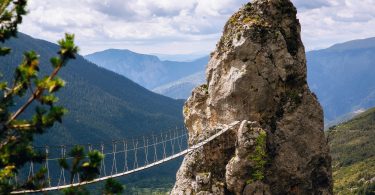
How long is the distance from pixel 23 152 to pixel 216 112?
23.9 metres

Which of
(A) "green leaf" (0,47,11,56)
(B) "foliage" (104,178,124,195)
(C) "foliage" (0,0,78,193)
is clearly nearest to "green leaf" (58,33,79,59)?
(C) "foliage" (0,0,78,193)

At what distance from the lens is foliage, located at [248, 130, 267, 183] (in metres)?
33.7

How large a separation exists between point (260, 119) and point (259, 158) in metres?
3.14

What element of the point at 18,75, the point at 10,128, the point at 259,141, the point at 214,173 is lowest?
the point at 214,173

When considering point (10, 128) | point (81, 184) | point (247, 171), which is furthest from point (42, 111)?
point (247, 171)

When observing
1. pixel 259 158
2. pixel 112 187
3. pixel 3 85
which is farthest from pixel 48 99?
pixel 259 158

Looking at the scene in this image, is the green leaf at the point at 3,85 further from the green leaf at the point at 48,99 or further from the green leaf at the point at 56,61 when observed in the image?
the green leaf at the point at 56,61

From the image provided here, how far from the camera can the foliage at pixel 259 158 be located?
3369cm

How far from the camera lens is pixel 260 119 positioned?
3588 centimetres

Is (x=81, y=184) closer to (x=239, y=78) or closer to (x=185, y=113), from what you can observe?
(x=239, y=78)

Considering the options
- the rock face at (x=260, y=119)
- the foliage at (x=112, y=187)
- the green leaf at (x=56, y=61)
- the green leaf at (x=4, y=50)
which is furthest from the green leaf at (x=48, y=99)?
the rock face at (x=260, y=119)

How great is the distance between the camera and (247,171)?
33.6 metres

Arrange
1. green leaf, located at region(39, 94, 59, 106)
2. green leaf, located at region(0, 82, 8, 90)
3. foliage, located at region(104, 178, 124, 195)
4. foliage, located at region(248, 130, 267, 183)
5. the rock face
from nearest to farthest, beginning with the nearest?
green leaf, located at region(39, 94, 59, 106)
green leaf, located at region(0, 82, 8, 90)
foliage, located at region(104, 178, 124, 195)
foliage, located at region(248, 130, 267, 183)
the rock face

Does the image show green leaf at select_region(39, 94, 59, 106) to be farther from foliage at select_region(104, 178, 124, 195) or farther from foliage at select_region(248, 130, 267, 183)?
foliage at select_region(248, 130, 267, 183)
